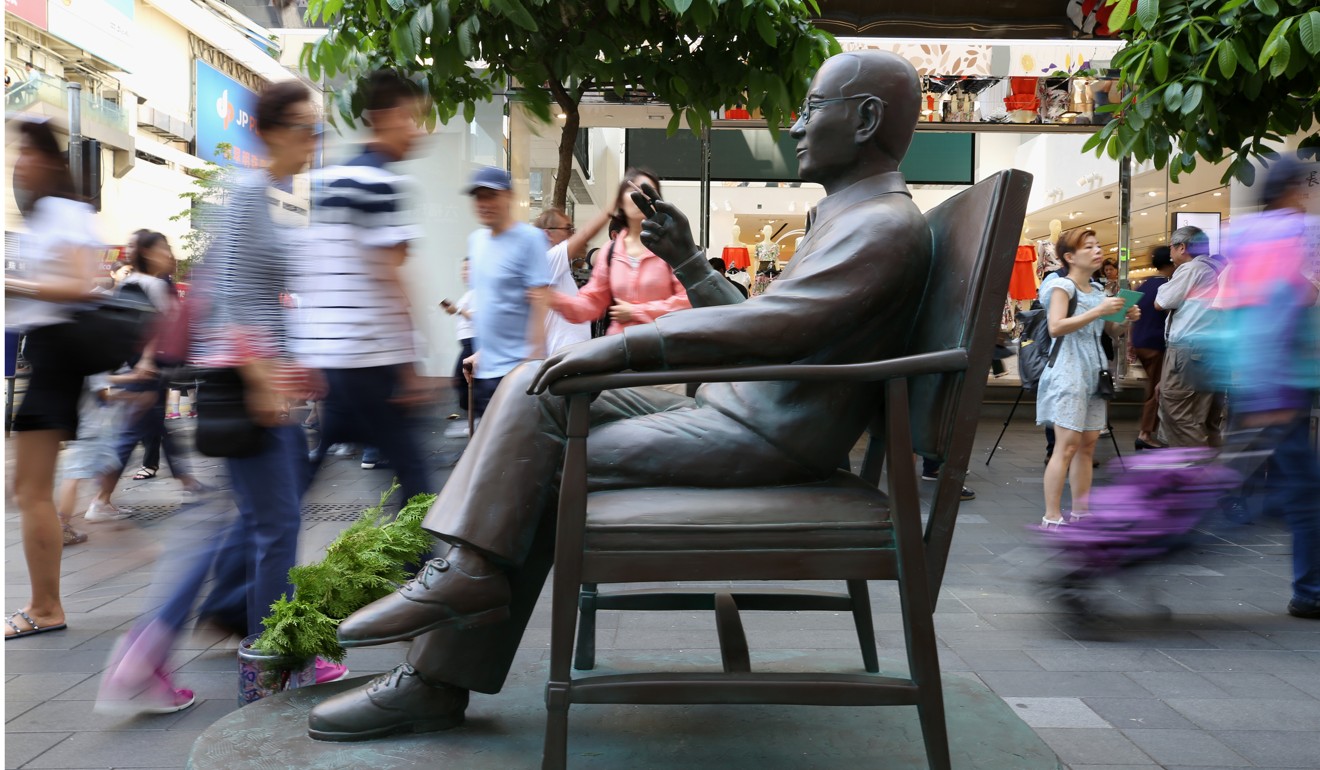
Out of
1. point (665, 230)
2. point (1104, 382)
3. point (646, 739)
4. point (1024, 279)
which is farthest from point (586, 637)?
point (1024, 279)

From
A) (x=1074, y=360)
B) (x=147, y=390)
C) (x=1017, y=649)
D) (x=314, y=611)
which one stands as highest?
(x=1074, y=360)

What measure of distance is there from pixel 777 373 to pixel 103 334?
262 centimetres

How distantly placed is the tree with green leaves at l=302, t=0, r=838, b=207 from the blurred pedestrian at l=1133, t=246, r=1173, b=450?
458 cm

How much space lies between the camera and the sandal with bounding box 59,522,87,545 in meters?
5.53

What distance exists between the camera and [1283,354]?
3.99 meters

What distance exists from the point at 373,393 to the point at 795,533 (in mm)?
1745

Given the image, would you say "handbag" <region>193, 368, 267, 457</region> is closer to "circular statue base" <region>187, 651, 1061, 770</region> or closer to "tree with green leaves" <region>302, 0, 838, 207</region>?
"circular statue base" <region>187, 651, 1061, 770</region>

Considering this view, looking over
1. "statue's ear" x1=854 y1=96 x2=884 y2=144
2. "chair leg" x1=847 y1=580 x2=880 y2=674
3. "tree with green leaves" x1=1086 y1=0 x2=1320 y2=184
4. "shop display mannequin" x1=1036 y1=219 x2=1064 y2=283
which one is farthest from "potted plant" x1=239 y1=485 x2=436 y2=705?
"shop display mannequin" x1=1036 y1=219 x2=1064 y2=283

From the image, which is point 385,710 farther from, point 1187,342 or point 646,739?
point 1187,342

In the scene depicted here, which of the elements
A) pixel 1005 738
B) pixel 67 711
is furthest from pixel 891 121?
pixel 67 711

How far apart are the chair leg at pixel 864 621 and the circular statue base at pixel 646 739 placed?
14 centimetres

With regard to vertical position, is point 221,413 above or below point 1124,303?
below

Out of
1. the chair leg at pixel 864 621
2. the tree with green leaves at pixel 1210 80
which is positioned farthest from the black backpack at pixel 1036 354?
the chair leg at pixel 864 621

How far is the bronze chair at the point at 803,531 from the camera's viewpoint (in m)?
1.97
